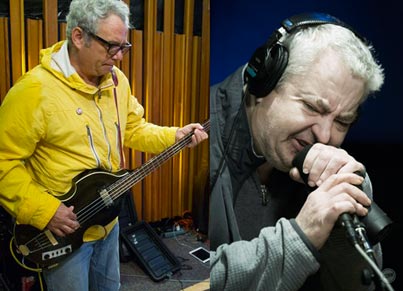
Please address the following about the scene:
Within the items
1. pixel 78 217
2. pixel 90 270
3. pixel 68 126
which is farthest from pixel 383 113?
pixel 90 270

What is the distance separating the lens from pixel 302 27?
37cm

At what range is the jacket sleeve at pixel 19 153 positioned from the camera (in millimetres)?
754

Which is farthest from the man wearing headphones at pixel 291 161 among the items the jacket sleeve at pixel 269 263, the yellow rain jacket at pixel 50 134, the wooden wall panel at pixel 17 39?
the wooden wall panel at pixel 17 39

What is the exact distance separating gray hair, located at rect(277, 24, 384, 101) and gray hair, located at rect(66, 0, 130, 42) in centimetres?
60

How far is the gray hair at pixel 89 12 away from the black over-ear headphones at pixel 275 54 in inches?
21.8

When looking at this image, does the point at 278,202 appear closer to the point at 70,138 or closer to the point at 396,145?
the point at 396,145

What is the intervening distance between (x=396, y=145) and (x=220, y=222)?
0.69ft

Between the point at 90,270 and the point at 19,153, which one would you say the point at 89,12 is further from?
the point at 90,270

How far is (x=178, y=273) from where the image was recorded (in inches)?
48.7

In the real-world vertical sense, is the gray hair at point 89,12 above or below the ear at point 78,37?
above

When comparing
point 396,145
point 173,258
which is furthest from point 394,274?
point 173,258

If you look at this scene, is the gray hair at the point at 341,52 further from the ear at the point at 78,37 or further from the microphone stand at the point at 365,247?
the ear at the point at 78,37

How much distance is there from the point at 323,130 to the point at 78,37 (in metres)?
0.67

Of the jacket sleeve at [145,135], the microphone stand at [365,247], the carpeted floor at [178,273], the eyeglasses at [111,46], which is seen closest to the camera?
the microphone stand at [365,247]
